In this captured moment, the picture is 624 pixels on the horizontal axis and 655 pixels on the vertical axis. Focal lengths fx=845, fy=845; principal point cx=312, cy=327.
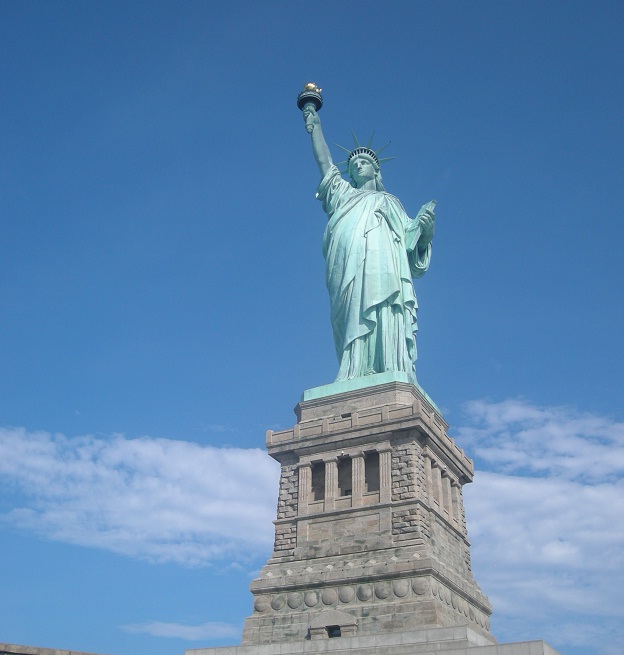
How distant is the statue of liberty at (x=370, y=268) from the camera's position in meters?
29.2

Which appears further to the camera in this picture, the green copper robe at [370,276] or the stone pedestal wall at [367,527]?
the green copper robe at [370,276]

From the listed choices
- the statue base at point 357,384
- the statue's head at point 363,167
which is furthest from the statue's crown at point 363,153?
the statue base at point 357,384

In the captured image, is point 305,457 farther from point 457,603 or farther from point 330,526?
point 457,603

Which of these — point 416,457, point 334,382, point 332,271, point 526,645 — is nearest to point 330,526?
point 416,457

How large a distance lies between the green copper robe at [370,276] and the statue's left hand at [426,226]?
21 centimetres

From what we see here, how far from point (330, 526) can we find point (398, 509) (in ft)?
7.39

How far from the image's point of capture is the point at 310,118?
3466 cm

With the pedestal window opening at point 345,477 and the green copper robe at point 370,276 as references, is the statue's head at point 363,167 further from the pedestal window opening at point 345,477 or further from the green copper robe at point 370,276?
the pedestal window opening at point 345,477

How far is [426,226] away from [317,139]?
5893 millimetres

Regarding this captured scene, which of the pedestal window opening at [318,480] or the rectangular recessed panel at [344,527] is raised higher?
the pedestal window opening at [318,480]

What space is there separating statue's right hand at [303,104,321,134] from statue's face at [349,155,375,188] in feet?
7.17

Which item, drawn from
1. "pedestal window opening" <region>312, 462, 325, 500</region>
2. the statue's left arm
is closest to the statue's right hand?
the statue's left arm

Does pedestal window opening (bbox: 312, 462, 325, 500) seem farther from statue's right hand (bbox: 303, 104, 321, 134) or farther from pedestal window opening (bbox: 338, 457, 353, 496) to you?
statue's right hand (bbox: 303, 104, 321, 134)

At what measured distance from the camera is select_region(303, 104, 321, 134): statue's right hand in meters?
34.6
